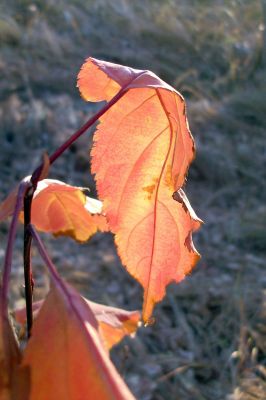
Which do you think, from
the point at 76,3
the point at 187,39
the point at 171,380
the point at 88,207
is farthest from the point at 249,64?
the point at 88,207

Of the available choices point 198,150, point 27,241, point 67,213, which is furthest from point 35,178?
point 198,150

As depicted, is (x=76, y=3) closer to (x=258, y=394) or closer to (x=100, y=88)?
(x=258, y=394)

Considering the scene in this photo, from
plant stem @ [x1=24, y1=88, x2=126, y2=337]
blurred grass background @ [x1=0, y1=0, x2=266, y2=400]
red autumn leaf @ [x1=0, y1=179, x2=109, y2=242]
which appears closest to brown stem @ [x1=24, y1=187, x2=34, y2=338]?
plant stem @ [x1=24, y1=88, x2=126, y2=337]

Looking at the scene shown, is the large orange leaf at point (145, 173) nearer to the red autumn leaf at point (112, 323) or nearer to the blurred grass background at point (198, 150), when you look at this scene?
the red autumn leaf at point (112, 323)

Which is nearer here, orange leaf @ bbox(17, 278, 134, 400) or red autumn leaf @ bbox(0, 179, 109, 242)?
orange leaf @ bbox(17, 278, 134, 400)

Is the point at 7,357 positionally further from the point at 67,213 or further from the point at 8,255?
the point at 67,213

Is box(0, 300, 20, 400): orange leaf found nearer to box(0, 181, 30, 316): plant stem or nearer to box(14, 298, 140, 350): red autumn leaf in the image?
box(0, 181, 30, 316): plant stem
